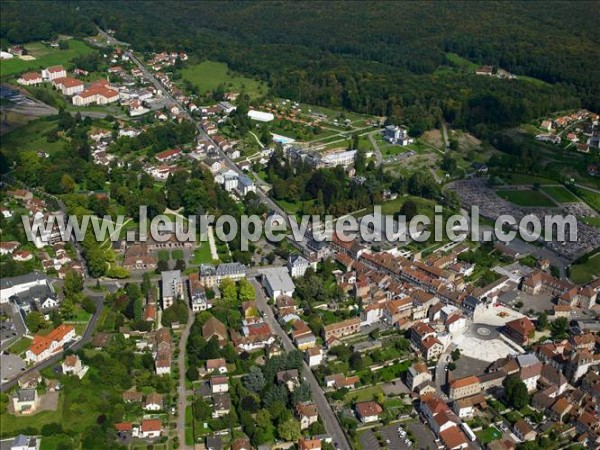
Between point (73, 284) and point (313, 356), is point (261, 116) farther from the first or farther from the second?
point (313, 356)

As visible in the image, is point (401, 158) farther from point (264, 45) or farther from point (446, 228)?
point (264, 45)

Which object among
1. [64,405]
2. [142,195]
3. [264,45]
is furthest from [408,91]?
[64,405]

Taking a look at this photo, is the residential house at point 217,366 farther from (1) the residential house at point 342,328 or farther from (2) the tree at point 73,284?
(2) the tree at point 73,284

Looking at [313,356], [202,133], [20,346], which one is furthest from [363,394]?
[202,133]

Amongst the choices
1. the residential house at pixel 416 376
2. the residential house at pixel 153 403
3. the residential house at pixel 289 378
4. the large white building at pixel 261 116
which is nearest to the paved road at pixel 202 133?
the large white building at pixel 261 116

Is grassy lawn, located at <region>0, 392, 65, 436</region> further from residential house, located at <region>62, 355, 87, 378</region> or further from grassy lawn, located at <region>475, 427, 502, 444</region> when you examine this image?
grassy lawn, located at <region>475, 427, 502, 444</region>

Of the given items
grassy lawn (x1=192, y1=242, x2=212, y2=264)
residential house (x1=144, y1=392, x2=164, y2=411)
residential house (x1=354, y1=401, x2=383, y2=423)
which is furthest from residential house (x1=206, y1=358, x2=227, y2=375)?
grassy lawn (x1=192, y1=242, x2=212, y2=264)
